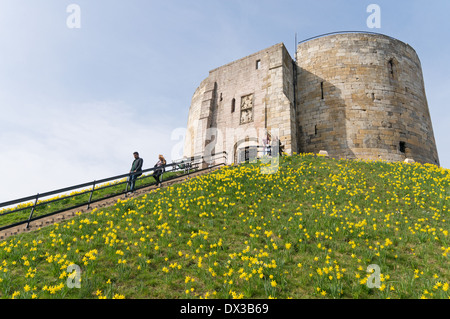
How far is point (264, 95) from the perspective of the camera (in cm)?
2091

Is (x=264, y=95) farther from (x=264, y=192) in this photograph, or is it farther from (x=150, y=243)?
(x=150, y=243)

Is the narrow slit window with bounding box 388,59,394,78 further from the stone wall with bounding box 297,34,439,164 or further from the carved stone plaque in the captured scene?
the carved stone plaque

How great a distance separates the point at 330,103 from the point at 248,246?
17.3m

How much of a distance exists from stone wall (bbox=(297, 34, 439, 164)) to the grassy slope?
31.4 feet

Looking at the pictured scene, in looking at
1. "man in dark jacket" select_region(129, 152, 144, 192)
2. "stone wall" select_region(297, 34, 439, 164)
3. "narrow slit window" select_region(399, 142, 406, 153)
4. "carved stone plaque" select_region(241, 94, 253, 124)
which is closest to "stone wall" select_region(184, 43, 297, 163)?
"carved stone plaque" select_region(241, 94, 253, 124)

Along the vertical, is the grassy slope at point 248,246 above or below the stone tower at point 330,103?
below

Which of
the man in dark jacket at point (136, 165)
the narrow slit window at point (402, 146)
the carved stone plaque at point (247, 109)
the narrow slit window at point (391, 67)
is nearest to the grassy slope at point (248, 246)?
the man in dark jacket at point (136, 165)

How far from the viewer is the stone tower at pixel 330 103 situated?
1945 cm

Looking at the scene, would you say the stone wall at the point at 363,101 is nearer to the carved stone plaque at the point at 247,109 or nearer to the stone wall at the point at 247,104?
the stone wall at the point at 247,104

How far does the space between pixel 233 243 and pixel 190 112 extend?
2391 cm

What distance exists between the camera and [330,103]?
20438 millimetres

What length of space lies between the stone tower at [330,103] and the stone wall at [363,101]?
0.07 m

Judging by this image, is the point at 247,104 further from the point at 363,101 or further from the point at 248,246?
the point at 248,246
